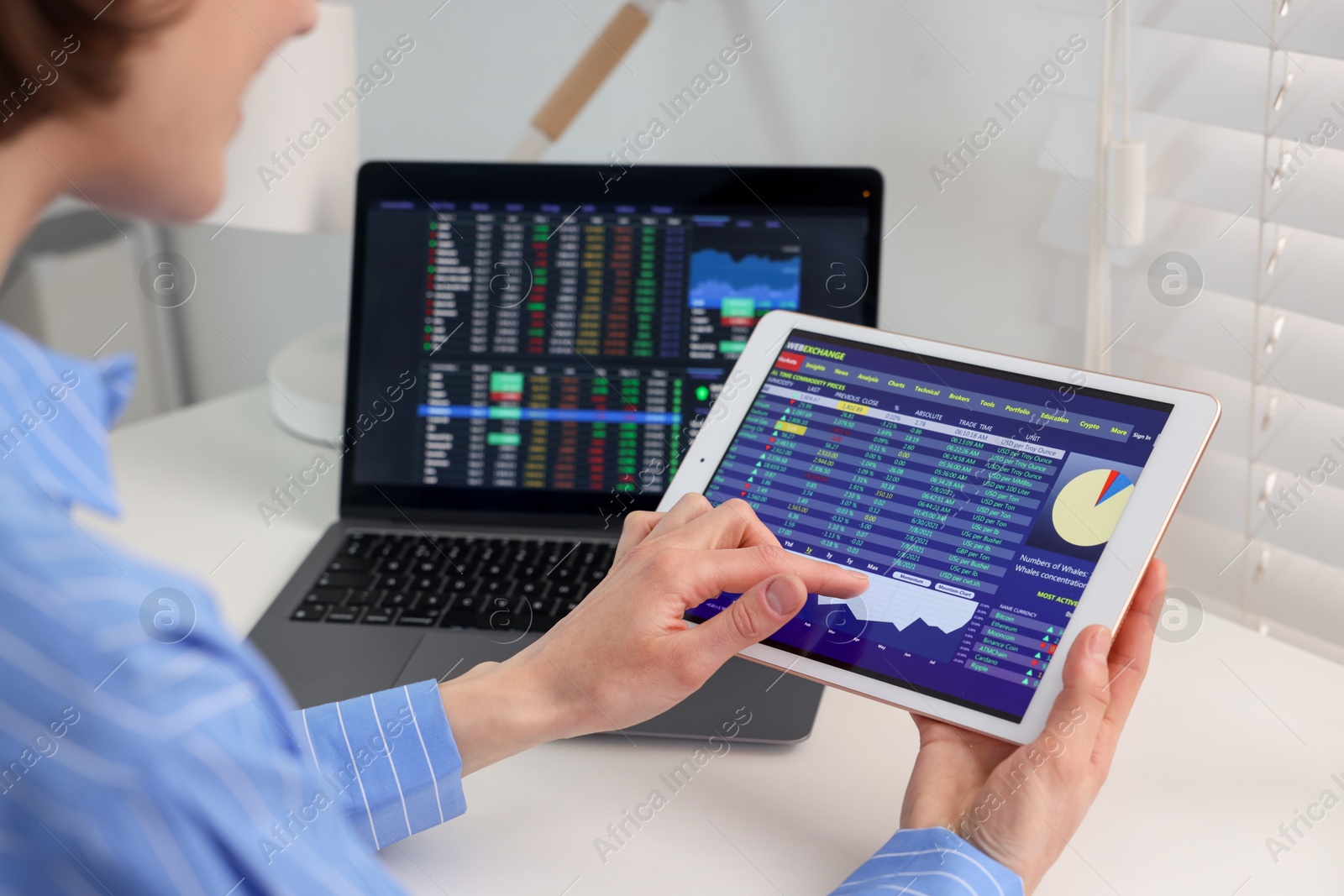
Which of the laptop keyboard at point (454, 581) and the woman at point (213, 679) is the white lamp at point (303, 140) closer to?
the laptop keyboard at point (454, 581)

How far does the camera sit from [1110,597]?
1.82 ft

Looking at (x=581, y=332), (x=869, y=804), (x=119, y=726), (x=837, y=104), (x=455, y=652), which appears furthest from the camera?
(x=837, y=104)

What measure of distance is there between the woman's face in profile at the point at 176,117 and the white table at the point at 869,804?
1.17 ft

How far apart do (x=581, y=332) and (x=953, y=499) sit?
15.1 inches

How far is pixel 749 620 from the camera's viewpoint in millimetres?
554

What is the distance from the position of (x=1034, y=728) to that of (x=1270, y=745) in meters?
0.20

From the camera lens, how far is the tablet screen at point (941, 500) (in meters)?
0.57

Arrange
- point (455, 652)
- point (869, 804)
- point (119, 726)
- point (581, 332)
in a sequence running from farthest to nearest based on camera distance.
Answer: point (581, 332) → point (455, 652) → point (869, 804) → point (119, 726)

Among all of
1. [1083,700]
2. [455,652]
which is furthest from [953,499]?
[455,652]

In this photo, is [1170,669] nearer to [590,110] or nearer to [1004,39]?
[1004,39]

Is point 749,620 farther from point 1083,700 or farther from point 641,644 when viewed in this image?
point 1083,700

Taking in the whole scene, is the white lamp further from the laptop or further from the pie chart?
the pie chart

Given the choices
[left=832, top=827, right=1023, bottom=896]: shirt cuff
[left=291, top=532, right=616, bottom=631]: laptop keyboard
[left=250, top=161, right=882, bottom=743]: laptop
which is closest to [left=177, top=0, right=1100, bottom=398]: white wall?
[left=250, top=161, right=882, bottom=743]: laptop

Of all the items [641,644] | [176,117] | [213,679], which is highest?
[176,117]
